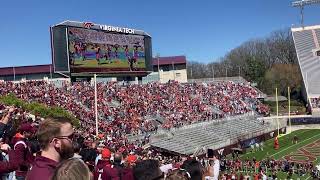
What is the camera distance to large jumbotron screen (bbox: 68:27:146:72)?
3662 cm

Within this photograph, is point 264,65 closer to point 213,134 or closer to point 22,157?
point 213,134

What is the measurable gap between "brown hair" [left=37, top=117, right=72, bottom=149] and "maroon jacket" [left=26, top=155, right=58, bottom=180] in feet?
0.35

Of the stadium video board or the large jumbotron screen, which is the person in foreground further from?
the large jumbotron screen

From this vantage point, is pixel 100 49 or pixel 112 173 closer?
pixel 112 173

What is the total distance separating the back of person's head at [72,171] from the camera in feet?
9.41

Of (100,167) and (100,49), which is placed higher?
(100,49)

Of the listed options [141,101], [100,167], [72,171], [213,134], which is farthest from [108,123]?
[72,171]

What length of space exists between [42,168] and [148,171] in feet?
3.17

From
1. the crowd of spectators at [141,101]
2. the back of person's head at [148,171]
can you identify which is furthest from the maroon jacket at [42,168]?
the crowd of spectators at [141,101]

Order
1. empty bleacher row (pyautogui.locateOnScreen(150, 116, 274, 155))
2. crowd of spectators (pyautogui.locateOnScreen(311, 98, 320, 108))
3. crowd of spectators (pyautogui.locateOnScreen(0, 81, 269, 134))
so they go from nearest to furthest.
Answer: empty bleacher row (pyautogui.locateOnScreen(150, 116, 274, 155))
crowd of spectators (pyautogui.locateOnScreen(0, 81, 269, 134))
crowd of spectators (pyautogui.locateOnScreen(311, 98, 320, 108))

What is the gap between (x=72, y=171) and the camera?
2.88 metres

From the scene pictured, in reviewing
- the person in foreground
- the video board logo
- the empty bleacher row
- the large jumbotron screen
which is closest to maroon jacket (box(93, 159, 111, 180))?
the person in foreground

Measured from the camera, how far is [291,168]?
30125mm

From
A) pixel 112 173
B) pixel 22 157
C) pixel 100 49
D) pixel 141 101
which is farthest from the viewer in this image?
pixel 141 101
